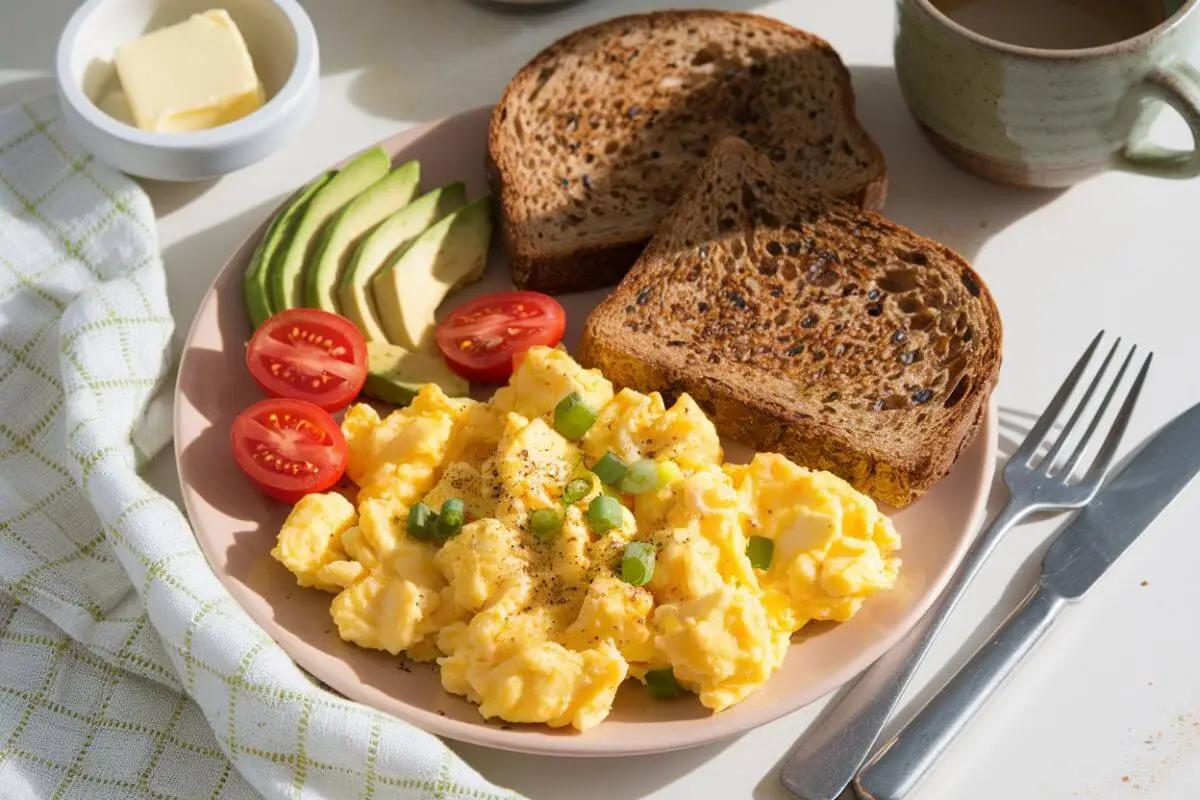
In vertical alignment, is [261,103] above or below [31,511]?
above

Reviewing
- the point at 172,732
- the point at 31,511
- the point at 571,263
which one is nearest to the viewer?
the point at 172,732

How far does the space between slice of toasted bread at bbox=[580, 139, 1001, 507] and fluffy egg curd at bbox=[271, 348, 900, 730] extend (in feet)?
0.76

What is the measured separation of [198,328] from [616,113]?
1278mm

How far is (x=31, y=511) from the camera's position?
131 inches

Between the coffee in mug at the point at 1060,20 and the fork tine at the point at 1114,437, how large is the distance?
0.87 m

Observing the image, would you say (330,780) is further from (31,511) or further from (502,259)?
(502,259)

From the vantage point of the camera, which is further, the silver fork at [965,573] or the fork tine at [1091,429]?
the fork tine at [1091,429]

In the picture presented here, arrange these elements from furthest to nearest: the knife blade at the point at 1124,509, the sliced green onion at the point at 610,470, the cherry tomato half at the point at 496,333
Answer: the cherry tomato half at the point at 496,333 → the knife blade at the point at 1124,509 → the sliced green onion at the point at 610,470

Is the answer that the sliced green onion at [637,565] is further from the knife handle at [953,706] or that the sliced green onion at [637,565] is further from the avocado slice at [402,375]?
the avocado slice at [402,375]

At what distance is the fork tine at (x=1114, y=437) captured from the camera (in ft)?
10.8

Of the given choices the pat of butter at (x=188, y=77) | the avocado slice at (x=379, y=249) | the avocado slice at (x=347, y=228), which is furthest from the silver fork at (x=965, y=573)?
the pat of butter at (x=188, y=77)

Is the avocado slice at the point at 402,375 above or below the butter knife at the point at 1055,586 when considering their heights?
below

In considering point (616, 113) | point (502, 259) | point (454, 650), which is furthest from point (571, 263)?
point (454, 650)

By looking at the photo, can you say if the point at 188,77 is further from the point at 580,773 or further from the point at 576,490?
the point at 580,773
